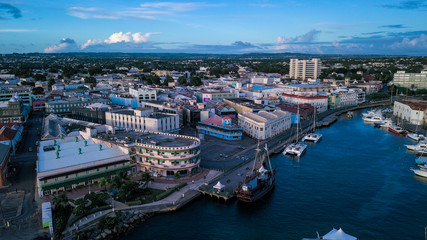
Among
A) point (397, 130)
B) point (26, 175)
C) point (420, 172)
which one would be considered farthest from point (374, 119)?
point (26, 175)

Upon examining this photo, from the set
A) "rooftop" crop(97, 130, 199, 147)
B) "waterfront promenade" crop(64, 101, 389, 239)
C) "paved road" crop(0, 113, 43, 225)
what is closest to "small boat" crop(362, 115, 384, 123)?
"waterfront promenade" crop(64, 101, 389, 239)

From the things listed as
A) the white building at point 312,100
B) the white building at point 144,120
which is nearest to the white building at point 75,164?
the white building at point 144,120

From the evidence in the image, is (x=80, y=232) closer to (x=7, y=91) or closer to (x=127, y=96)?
(x=127, y=96)

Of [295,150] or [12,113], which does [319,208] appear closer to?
[295,150]

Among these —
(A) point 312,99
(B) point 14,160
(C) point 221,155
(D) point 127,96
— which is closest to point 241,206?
(C) point 221,155

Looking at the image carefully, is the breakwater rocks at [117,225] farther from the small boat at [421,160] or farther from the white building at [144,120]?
the small boat at [421,160]

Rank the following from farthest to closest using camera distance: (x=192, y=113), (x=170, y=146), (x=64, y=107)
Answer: (x=64, y=107)
(x=192, y=113)
(x=170, y=146)
